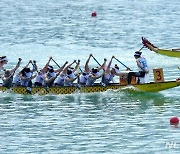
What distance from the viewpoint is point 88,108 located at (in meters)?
32.2

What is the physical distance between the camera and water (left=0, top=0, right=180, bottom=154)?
27.2 metres

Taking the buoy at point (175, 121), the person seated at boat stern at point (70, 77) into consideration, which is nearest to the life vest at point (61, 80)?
the person seated at boat stern at point (70, 77)

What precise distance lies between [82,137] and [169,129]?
2.75m

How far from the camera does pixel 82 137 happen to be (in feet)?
91.4

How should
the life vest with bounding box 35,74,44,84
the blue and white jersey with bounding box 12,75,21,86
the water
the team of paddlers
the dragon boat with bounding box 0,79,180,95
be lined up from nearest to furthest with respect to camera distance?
1. the water
2. the dragon boat with bounding box 0,79,180,95
3. the team of paddlers
4. the life vest with bounding box 35,74,44,84
5. the blue and white jersey with bounding box 12,75,21,86

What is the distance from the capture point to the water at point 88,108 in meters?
27.2

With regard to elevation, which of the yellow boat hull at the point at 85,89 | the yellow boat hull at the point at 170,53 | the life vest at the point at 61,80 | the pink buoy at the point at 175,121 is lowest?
the pink buoy at the point at 175,121

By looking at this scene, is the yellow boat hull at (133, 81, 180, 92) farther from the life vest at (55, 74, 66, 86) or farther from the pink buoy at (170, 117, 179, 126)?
the pink buoy at (170, 117, 179, 126)

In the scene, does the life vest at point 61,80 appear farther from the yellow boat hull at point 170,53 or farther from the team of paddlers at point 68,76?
the yellow boat hull at point 170,53

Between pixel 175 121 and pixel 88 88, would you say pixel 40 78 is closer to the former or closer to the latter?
pixel 88 88

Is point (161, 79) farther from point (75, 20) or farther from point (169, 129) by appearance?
point (75, 20)

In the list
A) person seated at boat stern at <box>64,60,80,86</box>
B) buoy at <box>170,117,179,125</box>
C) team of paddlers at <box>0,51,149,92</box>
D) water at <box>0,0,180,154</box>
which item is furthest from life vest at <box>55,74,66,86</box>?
buoy at <box>170,117,179,125</box>

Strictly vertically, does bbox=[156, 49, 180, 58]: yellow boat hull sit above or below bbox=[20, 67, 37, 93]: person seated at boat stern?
above

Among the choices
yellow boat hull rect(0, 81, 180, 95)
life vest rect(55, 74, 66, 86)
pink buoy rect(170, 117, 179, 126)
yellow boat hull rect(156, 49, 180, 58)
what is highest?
yellow boat hull rect(156, 49, 180, 58)
